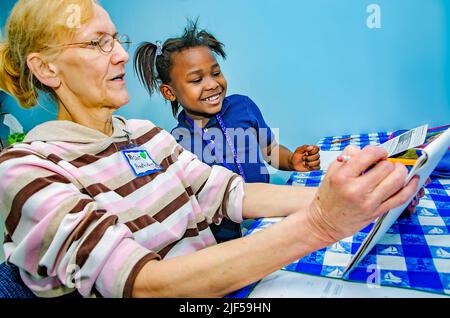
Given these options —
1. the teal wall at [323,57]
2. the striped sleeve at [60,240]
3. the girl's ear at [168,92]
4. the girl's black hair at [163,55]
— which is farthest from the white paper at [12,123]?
the striped sleeve at [60,240]

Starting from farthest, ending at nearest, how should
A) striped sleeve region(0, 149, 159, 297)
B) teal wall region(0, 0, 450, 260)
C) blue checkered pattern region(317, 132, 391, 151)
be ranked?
teal wall region(0, 0, 450, 260), blue checkered pattern region(317, 132, 391, 151), striped sleeve region(0, 149, 159, 297)

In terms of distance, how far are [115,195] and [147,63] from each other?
1.05 meters

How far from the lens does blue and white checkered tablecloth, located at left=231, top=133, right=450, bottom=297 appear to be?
2.09 feet

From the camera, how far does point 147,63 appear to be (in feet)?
5.63

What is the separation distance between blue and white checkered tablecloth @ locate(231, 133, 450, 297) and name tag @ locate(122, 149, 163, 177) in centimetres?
32

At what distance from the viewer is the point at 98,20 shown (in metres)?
0.92

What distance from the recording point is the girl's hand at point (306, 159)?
1.43m

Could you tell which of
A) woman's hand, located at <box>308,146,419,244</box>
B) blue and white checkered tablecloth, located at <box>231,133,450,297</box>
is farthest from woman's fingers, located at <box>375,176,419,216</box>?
blue and white checkered tablecloth, located at <box>231,133,450,297</box>

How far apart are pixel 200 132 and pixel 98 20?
0.74 m

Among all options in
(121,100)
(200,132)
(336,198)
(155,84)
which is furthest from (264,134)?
(336,198)

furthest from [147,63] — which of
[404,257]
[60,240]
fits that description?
[404,257]

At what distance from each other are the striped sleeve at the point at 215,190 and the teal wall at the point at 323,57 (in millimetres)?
1205

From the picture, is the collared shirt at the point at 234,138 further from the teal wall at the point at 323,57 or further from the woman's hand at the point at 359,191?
the woman's hand at the point at 359,191

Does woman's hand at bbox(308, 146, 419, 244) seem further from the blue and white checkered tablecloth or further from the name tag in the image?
the name tag
